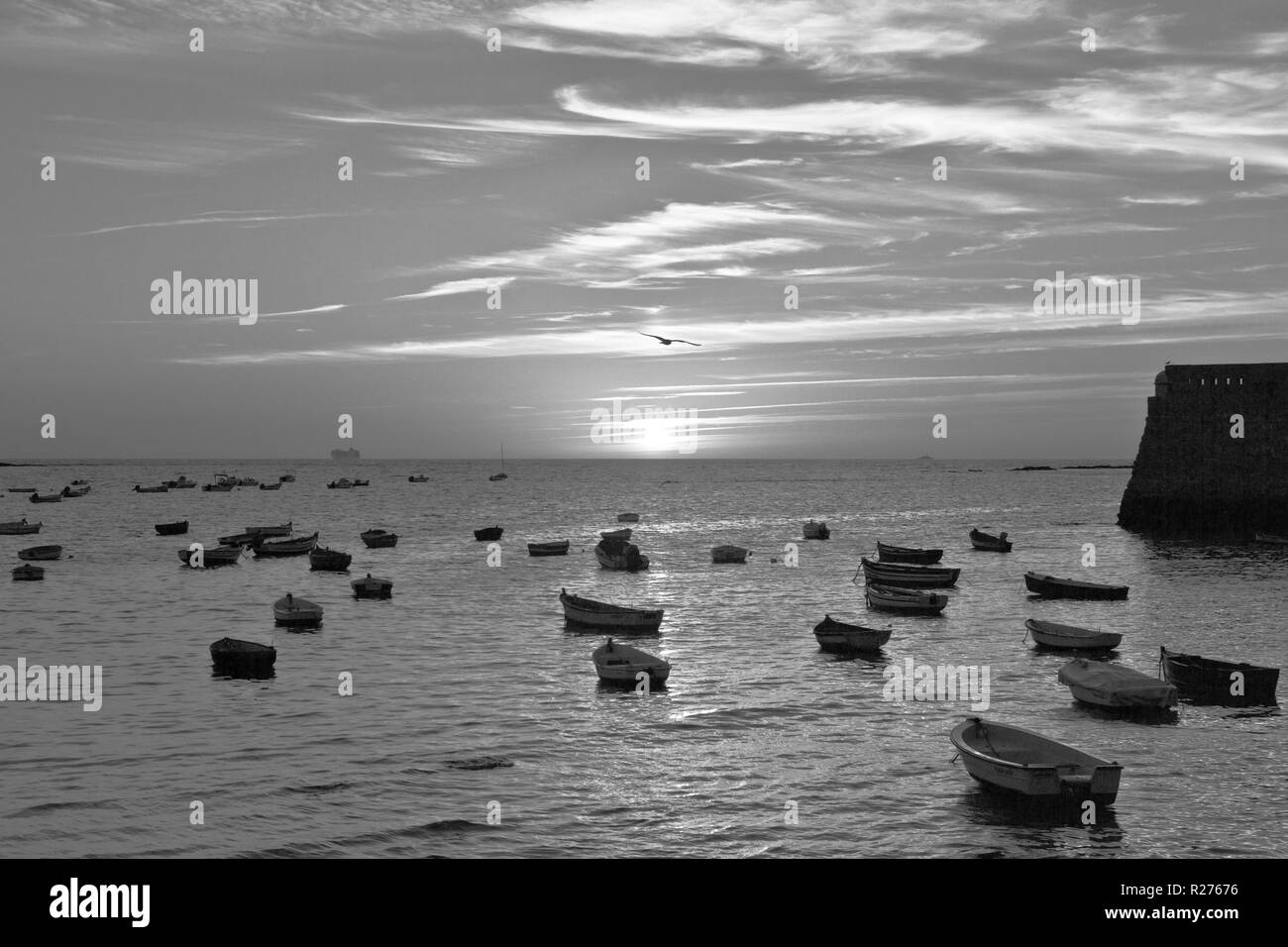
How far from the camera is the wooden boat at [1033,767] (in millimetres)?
23859

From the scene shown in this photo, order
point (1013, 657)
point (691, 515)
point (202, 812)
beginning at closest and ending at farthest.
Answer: point (202, 812) < point (1013, 657) < point (691, 515)

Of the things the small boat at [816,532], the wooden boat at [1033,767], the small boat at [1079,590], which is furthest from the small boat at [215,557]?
the wooden boat at [1033,767]

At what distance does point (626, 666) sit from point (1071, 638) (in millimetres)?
19578

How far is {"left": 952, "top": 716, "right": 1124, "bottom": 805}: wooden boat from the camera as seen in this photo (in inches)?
939

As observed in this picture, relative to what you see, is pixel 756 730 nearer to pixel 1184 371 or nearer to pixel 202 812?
pixel 202 812

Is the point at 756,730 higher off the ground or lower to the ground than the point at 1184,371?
lower

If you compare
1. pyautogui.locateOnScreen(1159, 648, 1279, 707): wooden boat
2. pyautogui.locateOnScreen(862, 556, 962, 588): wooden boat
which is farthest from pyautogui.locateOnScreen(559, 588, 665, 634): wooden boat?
pyautogui.locateOnScreen(1159, 648, 1279, 707): wooden boat

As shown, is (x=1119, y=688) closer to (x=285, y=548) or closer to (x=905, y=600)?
(x=905, y=600)

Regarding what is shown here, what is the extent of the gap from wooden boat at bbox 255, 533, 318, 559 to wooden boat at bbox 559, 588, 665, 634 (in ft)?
152

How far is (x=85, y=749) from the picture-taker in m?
30.7

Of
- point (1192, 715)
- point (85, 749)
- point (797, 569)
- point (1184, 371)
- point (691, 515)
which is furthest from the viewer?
point (691, 515)
